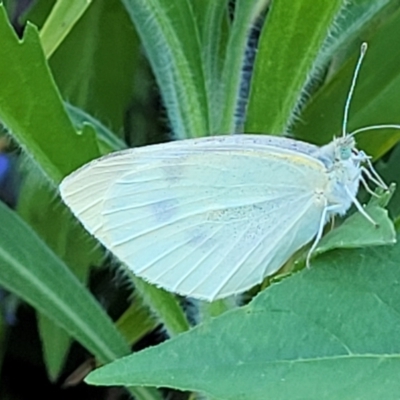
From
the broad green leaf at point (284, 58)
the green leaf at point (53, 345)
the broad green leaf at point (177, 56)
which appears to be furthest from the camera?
the green leaf at point (53, 345)

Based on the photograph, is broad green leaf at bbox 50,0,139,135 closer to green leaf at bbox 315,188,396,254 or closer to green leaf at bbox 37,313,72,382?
green leaf at bbox 37,313,72,382

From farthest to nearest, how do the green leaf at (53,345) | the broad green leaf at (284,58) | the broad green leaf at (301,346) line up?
1. the green leaf at (53,345)
2. the broad green leaf at (284,58)
3. the broad green leaf at (301,346)

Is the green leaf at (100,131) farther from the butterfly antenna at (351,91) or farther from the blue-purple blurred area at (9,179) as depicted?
the butterfly antenna at (351,91)

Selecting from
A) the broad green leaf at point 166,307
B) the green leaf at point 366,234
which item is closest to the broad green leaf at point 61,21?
the broad green leaf at point 166,307

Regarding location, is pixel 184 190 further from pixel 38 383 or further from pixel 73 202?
pixel 38 383

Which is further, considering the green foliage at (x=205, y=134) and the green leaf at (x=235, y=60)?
the green leaf at (x=235, y=60)

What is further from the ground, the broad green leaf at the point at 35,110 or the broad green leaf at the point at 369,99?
the broad green leaf at the point at 35,110

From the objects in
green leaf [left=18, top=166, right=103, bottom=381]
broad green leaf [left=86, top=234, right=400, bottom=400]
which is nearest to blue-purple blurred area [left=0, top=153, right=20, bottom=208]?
green leaf [left=18, top=166, right=103, bottom=381]

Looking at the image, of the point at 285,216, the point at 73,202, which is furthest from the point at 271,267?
the point at 73,202
